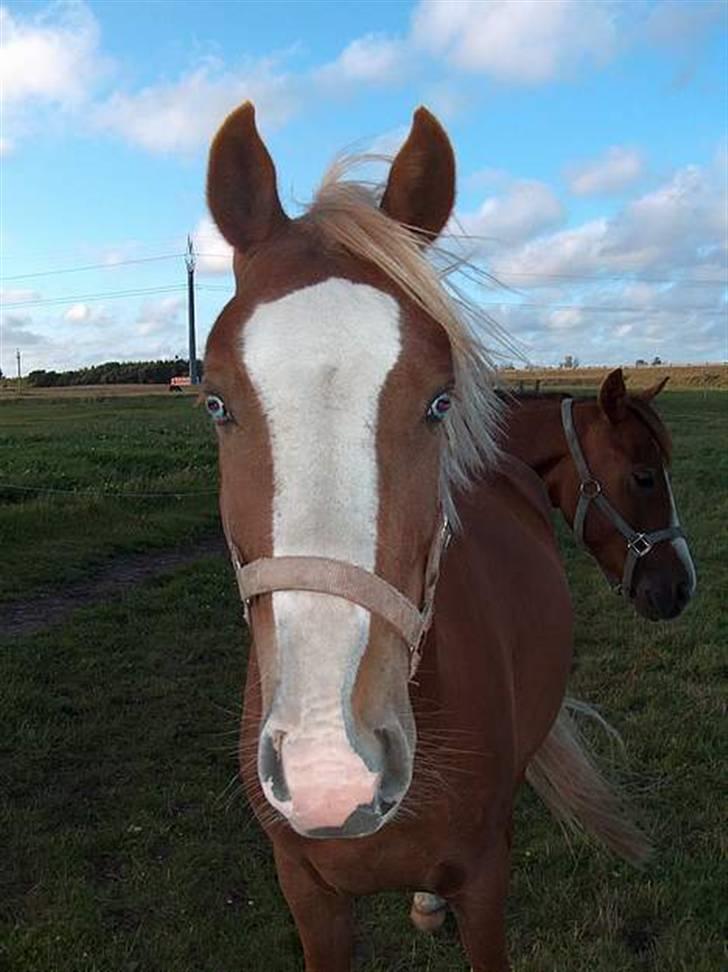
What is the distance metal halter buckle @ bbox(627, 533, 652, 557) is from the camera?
476 cm

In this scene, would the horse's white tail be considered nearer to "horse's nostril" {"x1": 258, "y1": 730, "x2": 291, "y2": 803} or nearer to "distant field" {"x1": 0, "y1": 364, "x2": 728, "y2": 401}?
"horse's nostril" {"x1": 258, "y1": 730, "x2": 291, "y2": 803}

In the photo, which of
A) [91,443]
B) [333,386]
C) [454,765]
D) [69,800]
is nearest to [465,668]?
[454,765]

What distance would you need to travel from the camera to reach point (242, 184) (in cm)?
188

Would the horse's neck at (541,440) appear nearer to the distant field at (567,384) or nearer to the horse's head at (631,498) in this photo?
the horse's head at (631,498)

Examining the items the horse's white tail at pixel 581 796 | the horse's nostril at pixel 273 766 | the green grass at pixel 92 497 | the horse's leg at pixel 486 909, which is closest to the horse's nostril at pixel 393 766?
the horse's nostril at pixel 273 766

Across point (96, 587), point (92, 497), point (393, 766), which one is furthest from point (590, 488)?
point (92, 497)

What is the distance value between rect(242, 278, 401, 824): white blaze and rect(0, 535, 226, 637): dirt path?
5679 mm

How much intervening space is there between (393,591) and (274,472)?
11.2 inches

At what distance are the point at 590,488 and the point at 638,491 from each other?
0.25 metres

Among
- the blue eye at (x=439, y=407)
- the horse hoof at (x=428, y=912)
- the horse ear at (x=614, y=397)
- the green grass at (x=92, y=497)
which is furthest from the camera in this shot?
the green grass at (x=92, y=497)

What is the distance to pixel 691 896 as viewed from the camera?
11.4 feet

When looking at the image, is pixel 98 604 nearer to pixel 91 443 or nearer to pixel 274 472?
pixel 274 472

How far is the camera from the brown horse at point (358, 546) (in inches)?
54.9

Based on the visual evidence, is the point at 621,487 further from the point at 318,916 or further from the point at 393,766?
the point at 393,766
